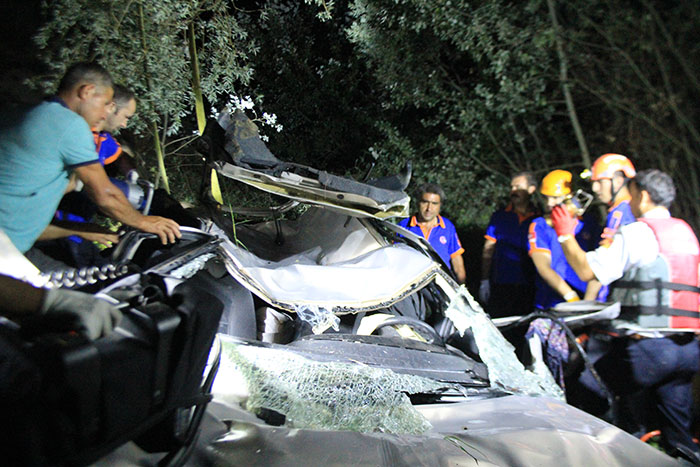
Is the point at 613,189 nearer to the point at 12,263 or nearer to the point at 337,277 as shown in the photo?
the point at 337,277

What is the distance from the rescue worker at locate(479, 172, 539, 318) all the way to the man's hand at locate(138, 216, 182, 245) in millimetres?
3366

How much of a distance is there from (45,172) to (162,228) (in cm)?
58

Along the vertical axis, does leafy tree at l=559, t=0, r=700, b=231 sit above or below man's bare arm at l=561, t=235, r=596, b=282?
above

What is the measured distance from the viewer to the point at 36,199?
7.92 feet

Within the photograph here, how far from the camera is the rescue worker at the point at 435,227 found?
498 centimetres

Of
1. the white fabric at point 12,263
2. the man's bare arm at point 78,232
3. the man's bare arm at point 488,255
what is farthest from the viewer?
the man's bare arm at point 488,255

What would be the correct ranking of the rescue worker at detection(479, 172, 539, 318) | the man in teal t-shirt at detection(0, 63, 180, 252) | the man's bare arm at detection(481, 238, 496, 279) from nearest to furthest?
the man in teal t-shirt at detection(0, 63, 180, 252) < the rescue worker at detection(479, 172, 539, 318) < the man's bare arm at detection(481, 238, 496, 279)

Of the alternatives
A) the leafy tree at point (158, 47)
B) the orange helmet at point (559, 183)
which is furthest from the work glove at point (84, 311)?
the orange helmet at point (559, 183)

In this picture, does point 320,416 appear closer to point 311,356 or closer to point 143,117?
point 311,356

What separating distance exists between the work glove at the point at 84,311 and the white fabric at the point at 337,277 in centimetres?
119

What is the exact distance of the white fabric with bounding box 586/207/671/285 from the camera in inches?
132

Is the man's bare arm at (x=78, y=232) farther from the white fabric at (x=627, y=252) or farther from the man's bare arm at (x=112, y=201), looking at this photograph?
the white fabric at (x=627, y=252)

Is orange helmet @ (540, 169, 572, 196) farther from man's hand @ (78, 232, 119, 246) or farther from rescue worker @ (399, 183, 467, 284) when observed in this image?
man's hand @ (78, 232, 119, 246)

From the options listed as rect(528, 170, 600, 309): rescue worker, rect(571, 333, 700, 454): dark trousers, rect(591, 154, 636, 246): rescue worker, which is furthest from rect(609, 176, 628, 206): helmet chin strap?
rect(571, 333, 700, 454): dark trousers
